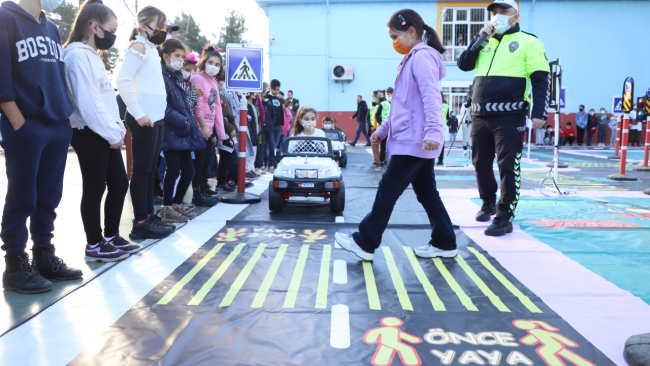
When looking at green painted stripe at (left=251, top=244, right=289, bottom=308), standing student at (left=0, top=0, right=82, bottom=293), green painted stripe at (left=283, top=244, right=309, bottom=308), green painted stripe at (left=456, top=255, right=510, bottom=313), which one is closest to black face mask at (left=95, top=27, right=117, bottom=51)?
standing student at (left=0, top=0, right=82, bottom=293)

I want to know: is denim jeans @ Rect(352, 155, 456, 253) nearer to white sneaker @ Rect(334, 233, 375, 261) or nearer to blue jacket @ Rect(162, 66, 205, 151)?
white sneaker @ Rect(334, 233, 375, 261)

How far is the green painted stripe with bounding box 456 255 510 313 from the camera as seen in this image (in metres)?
2.82

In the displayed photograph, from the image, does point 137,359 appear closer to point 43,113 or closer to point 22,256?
point 22,256

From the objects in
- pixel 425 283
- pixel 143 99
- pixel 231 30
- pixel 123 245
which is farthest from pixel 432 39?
pixel 231 30

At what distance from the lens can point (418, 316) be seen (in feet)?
8.68

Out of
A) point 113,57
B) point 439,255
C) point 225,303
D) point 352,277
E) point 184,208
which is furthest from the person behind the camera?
point 113,57

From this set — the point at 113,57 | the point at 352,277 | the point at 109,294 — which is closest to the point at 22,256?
the point at 109,294

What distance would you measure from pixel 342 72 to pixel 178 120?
907 inches

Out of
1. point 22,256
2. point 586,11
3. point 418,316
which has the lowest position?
point 418,316

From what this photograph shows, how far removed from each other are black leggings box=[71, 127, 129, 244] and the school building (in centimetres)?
2418

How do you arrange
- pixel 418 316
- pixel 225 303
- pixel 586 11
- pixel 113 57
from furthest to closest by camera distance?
pixel 113 57 < pixel 586 11 < pixel 225 303 < pixel 418 316

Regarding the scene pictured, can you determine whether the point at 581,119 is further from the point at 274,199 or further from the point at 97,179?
the point at 97,179

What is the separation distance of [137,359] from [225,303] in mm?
720

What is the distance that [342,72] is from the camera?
89.3 feet
